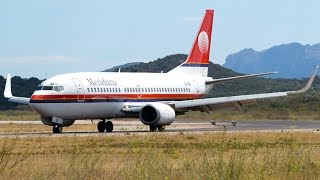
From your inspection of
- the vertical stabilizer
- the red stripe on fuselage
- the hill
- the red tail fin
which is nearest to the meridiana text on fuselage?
the red stripe on fuselage

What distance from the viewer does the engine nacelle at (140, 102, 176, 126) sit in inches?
1768

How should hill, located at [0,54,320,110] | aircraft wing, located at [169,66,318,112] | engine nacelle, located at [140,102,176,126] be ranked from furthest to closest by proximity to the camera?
hill, located at [0,54,320,110]
aircraft wing, located at [169,66,318,112]
engine nacelle, located at [140,102,176,126]

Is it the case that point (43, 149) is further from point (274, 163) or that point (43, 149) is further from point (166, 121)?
point (166, 121)

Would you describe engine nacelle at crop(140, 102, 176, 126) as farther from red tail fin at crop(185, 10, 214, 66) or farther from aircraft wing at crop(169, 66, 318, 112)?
red tail fin at crop(185, 10, 214, 66)

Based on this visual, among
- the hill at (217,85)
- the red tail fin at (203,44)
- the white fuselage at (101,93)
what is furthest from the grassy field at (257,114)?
the hill at (217,85)

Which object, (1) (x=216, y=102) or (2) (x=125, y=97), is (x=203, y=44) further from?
(2) (x=125, y=97)

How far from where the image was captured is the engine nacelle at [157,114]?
4491cm

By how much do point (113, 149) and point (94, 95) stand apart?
17219mm

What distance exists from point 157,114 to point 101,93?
10.5 ft

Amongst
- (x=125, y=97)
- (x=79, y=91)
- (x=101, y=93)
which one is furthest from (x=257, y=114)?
(x=79, y=91)

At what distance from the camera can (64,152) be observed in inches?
1004

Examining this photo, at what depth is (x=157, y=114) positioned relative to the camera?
44969 mm

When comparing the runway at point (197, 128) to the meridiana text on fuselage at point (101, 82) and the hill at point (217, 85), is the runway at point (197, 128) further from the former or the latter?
the hill at point (217, 85)

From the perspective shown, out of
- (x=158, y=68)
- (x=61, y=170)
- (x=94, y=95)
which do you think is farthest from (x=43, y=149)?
(x=158, y=68)
